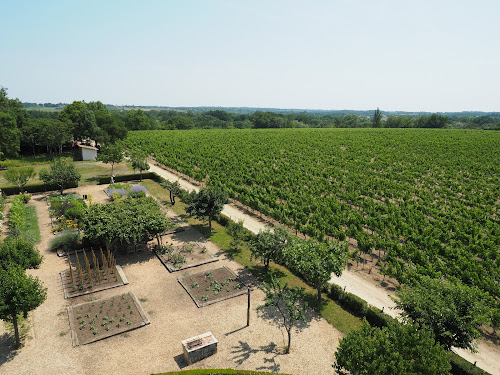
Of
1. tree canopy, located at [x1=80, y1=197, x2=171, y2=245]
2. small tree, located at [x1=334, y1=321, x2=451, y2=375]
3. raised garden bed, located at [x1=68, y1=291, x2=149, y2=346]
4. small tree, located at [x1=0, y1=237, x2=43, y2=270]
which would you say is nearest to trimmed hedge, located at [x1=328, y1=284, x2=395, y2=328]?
small tree, located at [x1=334, y1=321, x2=451, y2=375]

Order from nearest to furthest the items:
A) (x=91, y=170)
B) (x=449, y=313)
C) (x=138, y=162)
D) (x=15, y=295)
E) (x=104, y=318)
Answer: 1. (x=449, y=313)
2. (x=15, y=295)
3. (x=104, y=318)
4. (x=138, y=162)
5. (x=91, y=170)

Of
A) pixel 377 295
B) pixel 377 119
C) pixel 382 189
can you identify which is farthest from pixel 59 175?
pixel 377 119

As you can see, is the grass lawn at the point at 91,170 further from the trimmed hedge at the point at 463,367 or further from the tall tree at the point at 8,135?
the trimmed hedge at the point at 463,367

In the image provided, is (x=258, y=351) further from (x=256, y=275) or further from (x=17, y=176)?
(x=17, y=176)

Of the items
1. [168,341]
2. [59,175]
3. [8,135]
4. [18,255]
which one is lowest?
[168,341]

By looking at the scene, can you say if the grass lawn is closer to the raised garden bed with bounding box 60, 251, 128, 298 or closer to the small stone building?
the small stone building

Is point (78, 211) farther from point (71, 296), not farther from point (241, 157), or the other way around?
point (241, 157)

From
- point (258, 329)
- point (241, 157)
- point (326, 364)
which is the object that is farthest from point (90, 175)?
point (326, 364)
